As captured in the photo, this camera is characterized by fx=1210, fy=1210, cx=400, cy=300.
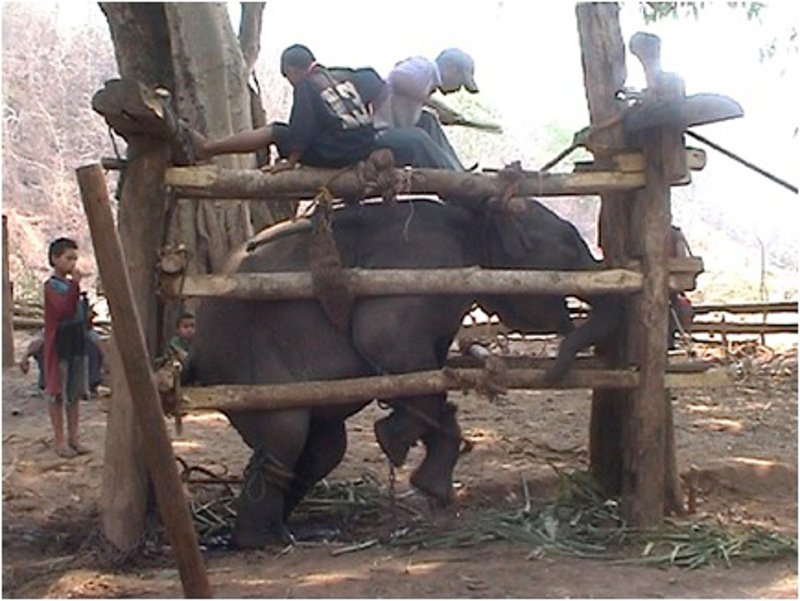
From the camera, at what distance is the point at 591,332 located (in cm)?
649

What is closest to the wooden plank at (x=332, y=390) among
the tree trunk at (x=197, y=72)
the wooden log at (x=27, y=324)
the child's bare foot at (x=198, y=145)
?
the child's bare foot at (x=198, y=145)

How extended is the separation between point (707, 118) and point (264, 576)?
3.16 metres

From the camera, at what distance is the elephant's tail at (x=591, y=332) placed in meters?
6.33

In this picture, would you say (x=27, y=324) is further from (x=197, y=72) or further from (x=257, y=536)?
(x=257, y=536)

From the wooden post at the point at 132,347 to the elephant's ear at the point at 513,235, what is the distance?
2.82 m

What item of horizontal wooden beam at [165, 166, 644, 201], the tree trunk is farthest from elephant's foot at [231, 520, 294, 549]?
the tree trunk

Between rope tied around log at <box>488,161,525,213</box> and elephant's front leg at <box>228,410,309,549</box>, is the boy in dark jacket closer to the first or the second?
rope tied around log at <box>488,161,525,213</box>

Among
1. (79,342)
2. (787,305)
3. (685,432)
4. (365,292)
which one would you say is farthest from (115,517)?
(787,305)

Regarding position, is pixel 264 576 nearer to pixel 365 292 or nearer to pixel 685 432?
pixel 365 292

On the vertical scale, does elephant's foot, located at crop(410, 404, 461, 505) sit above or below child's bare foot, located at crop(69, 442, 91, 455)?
above

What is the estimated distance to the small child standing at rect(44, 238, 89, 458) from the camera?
823 centimetres

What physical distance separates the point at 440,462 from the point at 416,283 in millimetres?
1019

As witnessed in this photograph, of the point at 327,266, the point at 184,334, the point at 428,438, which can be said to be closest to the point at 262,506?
the point at 428,438

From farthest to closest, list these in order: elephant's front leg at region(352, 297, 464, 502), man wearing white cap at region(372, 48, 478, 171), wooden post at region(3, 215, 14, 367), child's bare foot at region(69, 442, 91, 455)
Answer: wooden post at region(3, 215, 14, 367)
child's bare foot at region(69, 442, 91, 455)
man wearing white cap at region(372, 48, 478, 171)
elephant's front leg at region(352, 297, 464, 502)
